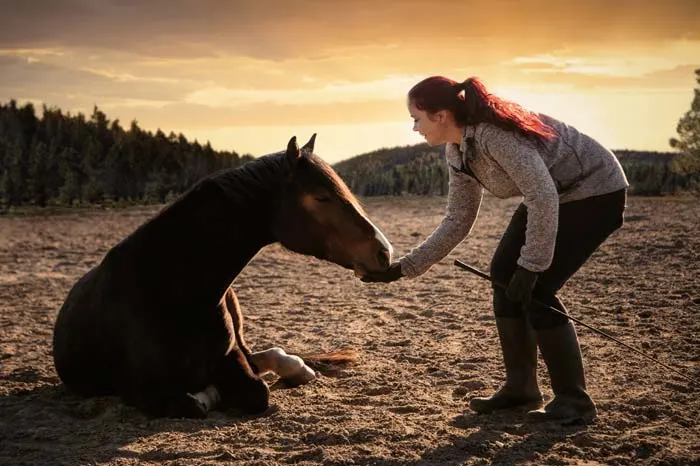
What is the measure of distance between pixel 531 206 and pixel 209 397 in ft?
6.51

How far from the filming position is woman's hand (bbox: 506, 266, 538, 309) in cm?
349

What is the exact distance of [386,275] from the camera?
3.87 m

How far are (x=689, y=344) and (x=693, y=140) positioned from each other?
17646 mm

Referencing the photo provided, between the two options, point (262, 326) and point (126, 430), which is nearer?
point (126, 430)

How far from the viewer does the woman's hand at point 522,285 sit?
3.49 meters

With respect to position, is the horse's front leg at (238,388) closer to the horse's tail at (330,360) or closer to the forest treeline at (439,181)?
the horse's tail at (330,360)

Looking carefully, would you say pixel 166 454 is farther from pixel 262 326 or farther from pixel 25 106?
pixel 25 106

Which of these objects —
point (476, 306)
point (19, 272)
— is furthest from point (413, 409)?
point (19, 272)

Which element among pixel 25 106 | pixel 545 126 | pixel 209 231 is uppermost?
pixel 25 106

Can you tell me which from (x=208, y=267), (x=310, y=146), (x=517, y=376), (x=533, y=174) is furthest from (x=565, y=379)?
(x=208, y=267)

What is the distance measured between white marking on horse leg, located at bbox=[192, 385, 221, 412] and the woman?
1.06 metres

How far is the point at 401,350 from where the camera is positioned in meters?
5.46

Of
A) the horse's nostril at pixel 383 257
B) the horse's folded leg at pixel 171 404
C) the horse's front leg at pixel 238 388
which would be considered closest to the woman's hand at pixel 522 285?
the horse's nostril at pixel 383 257

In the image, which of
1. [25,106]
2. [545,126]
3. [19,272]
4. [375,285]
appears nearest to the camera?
[545,126]
